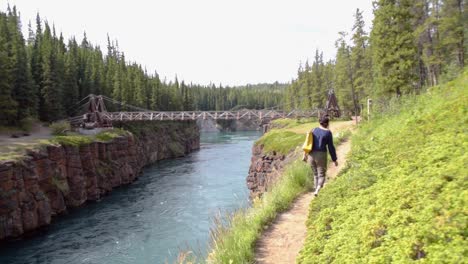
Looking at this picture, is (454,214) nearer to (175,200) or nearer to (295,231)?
(295,231)

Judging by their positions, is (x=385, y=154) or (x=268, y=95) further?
(x=268, y=95)

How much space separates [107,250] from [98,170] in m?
20.3

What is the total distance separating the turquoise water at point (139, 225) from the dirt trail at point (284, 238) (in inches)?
259

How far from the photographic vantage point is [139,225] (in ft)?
91.9

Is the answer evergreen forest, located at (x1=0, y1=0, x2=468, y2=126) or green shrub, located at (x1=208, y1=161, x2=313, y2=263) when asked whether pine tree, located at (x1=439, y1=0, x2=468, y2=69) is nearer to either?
evergreen forest, located at (x1=0, y1=0, x2=468, y2=126)

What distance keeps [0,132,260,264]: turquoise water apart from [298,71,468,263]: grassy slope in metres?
8.89

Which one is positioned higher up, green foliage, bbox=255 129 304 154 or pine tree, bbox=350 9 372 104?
pine tree, bbox=350 9 372 104

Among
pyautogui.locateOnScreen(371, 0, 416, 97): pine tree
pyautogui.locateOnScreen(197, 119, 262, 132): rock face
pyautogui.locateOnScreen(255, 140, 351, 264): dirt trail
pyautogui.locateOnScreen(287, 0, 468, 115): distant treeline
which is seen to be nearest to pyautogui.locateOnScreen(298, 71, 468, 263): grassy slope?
pyautogui.locateOnScreen(255, 140, 351, 264): dirt trail

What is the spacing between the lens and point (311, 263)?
5355 millimetres

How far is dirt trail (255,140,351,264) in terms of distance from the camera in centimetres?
666


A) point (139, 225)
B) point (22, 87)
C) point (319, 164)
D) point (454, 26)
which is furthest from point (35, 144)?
point (454, 26)

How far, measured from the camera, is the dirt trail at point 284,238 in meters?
6.66

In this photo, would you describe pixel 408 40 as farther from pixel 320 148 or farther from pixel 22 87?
pixel 22 87

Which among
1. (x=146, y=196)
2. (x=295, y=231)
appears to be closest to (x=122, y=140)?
(x=146, y=196)
